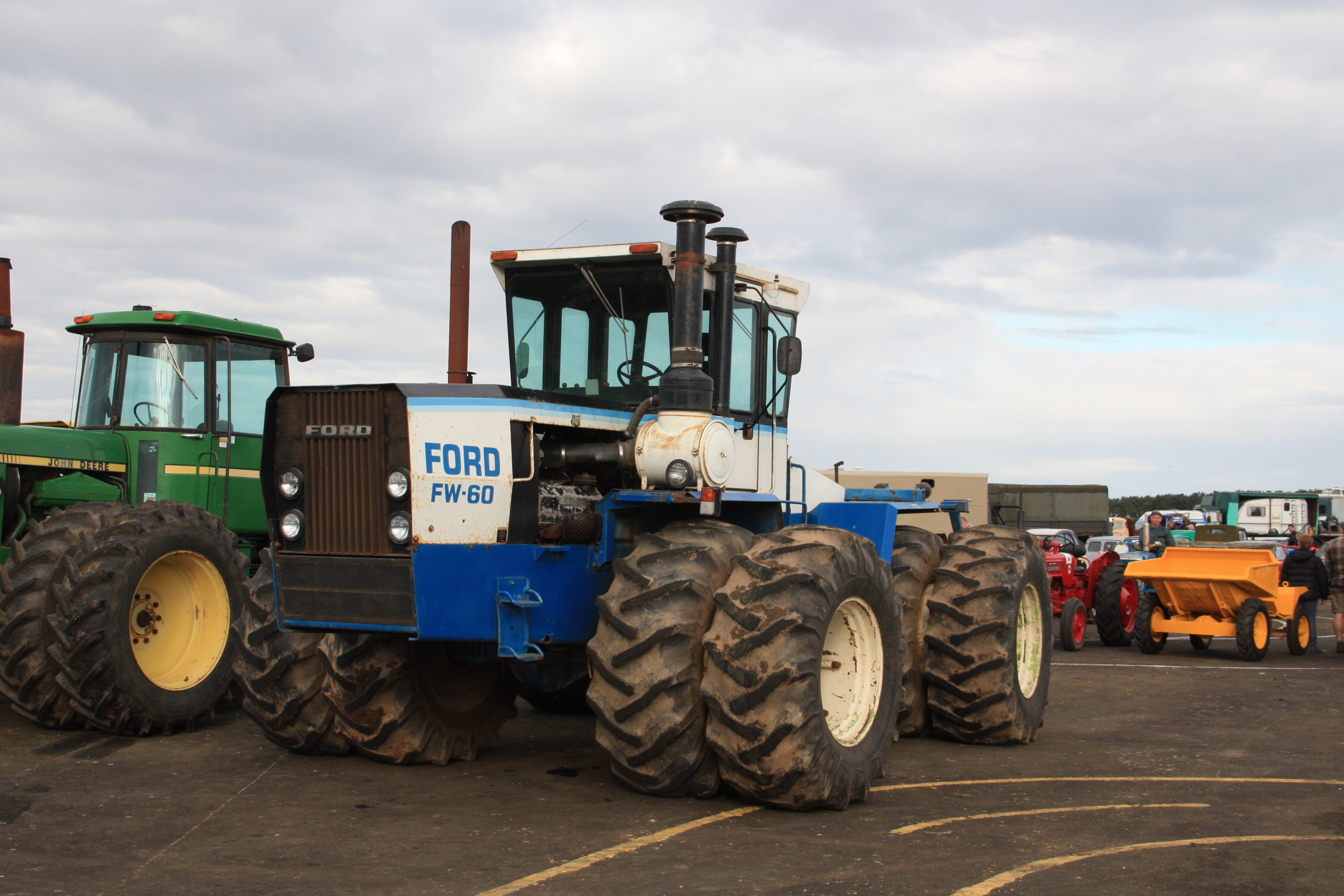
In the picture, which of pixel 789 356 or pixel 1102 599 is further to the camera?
pixel 1102 599

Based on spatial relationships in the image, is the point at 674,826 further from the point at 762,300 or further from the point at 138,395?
the point at 138,395

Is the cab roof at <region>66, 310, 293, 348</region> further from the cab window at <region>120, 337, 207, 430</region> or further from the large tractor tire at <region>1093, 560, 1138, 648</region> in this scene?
the large tractor tire at <region>1093, 560, 1138, 648</region>

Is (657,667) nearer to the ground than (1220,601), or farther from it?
farther from it

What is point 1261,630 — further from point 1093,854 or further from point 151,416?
point 151,416

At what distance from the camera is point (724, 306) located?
7.99m

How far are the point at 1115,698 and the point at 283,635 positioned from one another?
858 cm

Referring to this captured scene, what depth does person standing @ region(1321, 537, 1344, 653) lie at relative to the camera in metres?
17.5

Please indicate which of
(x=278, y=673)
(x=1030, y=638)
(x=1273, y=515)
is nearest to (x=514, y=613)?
(x=278, y=673)

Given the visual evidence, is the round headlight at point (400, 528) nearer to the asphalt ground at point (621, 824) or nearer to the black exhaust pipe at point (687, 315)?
the asphalt ground at point (621, 824)

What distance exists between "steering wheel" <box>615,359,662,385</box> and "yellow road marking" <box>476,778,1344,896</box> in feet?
9.85

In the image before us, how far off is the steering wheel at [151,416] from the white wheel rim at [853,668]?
6.80 metres

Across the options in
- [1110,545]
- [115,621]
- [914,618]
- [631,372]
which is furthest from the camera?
[1110,545]

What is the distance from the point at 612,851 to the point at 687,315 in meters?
3.14

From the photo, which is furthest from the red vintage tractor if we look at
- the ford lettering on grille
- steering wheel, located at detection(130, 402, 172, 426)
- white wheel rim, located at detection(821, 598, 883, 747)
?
the ford lettering on grille
